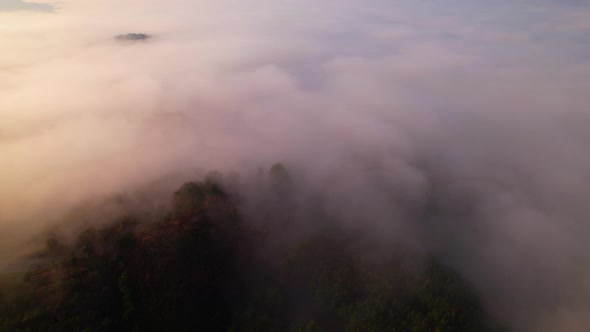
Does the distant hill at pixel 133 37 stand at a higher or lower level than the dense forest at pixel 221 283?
lower

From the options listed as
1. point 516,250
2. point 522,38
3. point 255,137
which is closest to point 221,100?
point 255,137

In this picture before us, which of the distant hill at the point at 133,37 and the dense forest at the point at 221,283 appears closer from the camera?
the dense forest at the point at 221,283

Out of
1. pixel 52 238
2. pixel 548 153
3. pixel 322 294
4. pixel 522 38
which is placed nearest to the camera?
pixel 322 294

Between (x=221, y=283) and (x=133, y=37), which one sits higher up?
(x=221, y=283)

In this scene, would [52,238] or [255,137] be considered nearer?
[52,238]

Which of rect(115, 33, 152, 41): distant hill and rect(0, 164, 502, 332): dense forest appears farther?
rect(115, 33, 152, 41): distant hill

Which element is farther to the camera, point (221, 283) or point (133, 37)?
point (133, 37)

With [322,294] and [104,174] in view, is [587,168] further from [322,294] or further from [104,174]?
[104,174]

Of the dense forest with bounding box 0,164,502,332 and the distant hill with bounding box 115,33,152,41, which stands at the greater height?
the dense forest with bounding box 0,164,502,332
